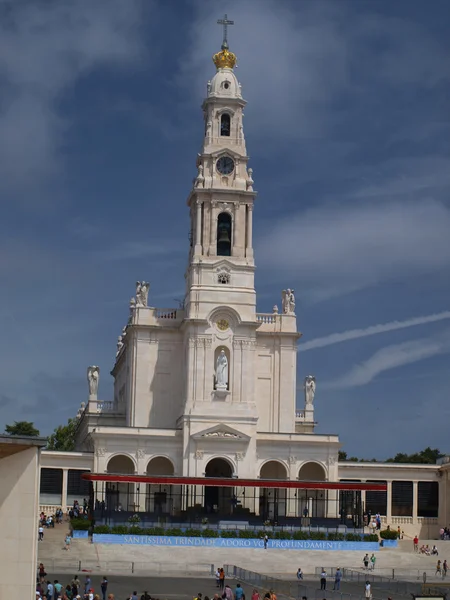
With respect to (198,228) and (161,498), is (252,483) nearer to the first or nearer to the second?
(161,498)

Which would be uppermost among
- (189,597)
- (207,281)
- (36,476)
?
(207,281)

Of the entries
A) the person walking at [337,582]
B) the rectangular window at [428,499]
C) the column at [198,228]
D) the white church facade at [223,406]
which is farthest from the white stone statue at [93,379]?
the person walking at [337,582]

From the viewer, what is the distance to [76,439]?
117m

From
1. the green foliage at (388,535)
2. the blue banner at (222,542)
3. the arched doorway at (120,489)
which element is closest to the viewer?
the blue banner at (222,542)

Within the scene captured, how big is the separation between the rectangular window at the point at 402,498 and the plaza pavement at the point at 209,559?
15338 mm

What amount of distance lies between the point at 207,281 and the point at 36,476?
51.6m

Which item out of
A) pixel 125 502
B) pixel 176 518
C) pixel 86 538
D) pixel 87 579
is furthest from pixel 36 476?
pixel 125 502

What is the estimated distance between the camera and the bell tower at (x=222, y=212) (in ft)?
298

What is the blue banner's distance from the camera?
74812mm

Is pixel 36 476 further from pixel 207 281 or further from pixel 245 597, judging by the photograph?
pixel 207 281

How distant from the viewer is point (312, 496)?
89.2 meters

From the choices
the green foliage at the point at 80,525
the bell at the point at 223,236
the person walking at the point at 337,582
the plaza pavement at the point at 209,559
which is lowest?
the person walking at the point at 337,582

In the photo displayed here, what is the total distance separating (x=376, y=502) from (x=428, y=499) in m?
3.57

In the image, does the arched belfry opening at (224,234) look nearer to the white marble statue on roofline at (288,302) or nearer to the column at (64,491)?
the white marble statue on roofline at (288,302)
